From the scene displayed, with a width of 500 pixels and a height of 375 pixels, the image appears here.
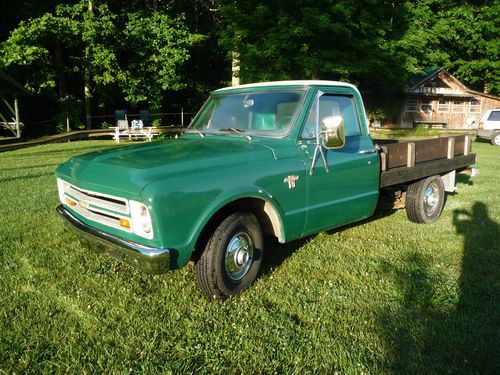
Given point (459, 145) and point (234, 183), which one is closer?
point (234, 183)

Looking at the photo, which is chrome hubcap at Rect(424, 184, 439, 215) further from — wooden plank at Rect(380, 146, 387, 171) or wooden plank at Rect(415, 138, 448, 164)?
wooden plank at Rect(380, 146, 387, 171)

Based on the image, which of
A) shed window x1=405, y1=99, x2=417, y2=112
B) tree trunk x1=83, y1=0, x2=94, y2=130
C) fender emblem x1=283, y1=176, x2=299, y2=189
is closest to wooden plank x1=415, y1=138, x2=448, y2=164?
fender emblem x1=283, y1=176, x2=299, y2=189

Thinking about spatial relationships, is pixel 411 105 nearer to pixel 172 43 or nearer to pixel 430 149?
pixel 172 43

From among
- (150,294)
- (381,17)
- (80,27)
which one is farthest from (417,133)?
(150,294)

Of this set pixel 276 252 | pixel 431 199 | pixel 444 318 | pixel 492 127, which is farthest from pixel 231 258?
pixel 492 127

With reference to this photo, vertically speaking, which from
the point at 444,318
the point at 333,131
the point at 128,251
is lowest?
the point at 444,318

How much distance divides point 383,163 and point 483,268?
5.14 ft

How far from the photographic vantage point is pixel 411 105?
3838 cm

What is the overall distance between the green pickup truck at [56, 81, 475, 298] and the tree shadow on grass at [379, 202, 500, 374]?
105 cm

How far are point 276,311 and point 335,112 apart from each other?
2.30 metres

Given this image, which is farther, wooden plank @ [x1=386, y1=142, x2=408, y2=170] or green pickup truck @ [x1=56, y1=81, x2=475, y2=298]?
wooden plank @ [x1=386, y1=142, x2=408, y2=170]

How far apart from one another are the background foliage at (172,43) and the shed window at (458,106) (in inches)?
557

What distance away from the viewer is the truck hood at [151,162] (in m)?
3.18

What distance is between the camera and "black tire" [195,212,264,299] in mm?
3439
